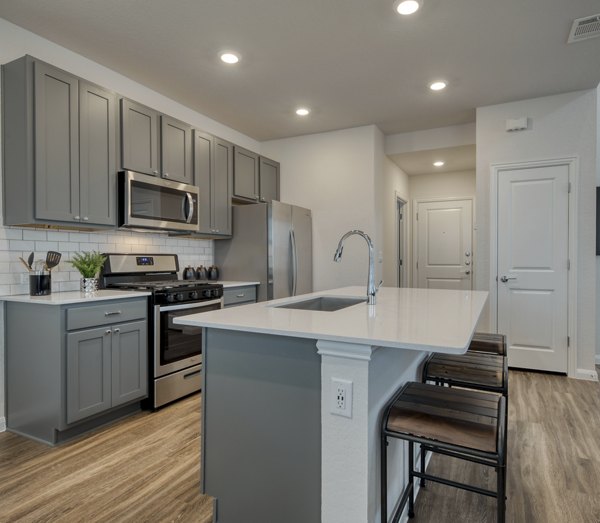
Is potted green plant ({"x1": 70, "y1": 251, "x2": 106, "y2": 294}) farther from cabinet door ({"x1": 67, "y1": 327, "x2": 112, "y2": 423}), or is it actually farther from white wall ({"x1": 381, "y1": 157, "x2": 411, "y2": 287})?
white wall ({"x1": 381, "y1": 157, "x2": 411, "y2": 287})

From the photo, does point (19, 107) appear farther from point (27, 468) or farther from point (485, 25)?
point (485, 25)

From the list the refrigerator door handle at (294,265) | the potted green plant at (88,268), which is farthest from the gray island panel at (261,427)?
the refrigerator door handle at (294,265)

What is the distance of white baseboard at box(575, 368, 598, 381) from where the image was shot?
12.1ft

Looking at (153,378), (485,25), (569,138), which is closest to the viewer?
(485,25)

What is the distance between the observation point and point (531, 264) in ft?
12.9

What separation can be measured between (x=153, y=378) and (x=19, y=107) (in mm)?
1982

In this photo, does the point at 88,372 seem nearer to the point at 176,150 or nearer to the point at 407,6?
the point at 176,150

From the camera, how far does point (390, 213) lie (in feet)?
18.1

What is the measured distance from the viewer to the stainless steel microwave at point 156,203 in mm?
3012

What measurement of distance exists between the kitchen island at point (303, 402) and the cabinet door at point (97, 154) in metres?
1.67

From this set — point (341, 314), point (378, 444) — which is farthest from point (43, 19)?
point (378, 444)

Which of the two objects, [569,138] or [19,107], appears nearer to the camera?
[19,107]

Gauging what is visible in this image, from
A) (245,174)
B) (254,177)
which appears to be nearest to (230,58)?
(245,174)

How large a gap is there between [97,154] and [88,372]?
1512 millimetres
